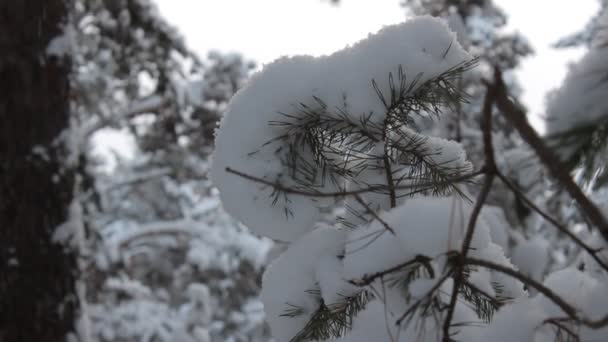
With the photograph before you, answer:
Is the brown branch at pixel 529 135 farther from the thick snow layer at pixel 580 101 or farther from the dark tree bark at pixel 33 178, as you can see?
the dark tree bark at pixel 33 178

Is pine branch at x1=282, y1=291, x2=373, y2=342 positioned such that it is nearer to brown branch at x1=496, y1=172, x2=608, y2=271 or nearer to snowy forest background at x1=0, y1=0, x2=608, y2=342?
snowy forest background at x1=0, y1=0, x2=608, y2=342

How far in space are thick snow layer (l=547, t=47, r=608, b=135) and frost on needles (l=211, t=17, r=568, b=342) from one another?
0.42 metres

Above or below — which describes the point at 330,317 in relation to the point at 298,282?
below

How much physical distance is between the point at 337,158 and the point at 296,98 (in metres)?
0.21

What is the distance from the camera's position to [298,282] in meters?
1.32

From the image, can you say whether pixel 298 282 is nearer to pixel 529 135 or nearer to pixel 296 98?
pixel 296 98

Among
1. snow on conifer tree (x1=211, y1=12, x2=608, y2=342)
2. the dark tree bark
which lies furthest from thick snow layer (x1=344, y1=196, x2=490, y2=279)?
the dark tree bark

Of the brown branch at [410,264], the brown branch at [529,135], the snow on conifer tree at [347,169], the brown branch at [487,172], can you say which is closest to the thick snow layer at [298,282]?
the snow on conifer tree at [347,169]

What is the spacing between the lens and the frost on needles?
1.23 meters

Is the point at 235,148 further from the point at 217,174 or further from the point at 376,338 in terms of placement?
the point at 376,338

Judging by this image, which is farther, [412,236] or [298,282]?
[298,282]

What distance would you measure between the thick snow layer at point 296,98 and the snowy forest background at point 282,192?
0.03 ft

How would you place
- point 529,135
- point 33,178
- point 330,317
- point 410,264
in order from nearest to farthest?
point 529,135 → point 410,264 → point 330,317 → point 33,178

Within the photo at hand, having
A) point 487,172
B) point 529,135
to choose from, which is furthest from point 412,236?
point 529,135
